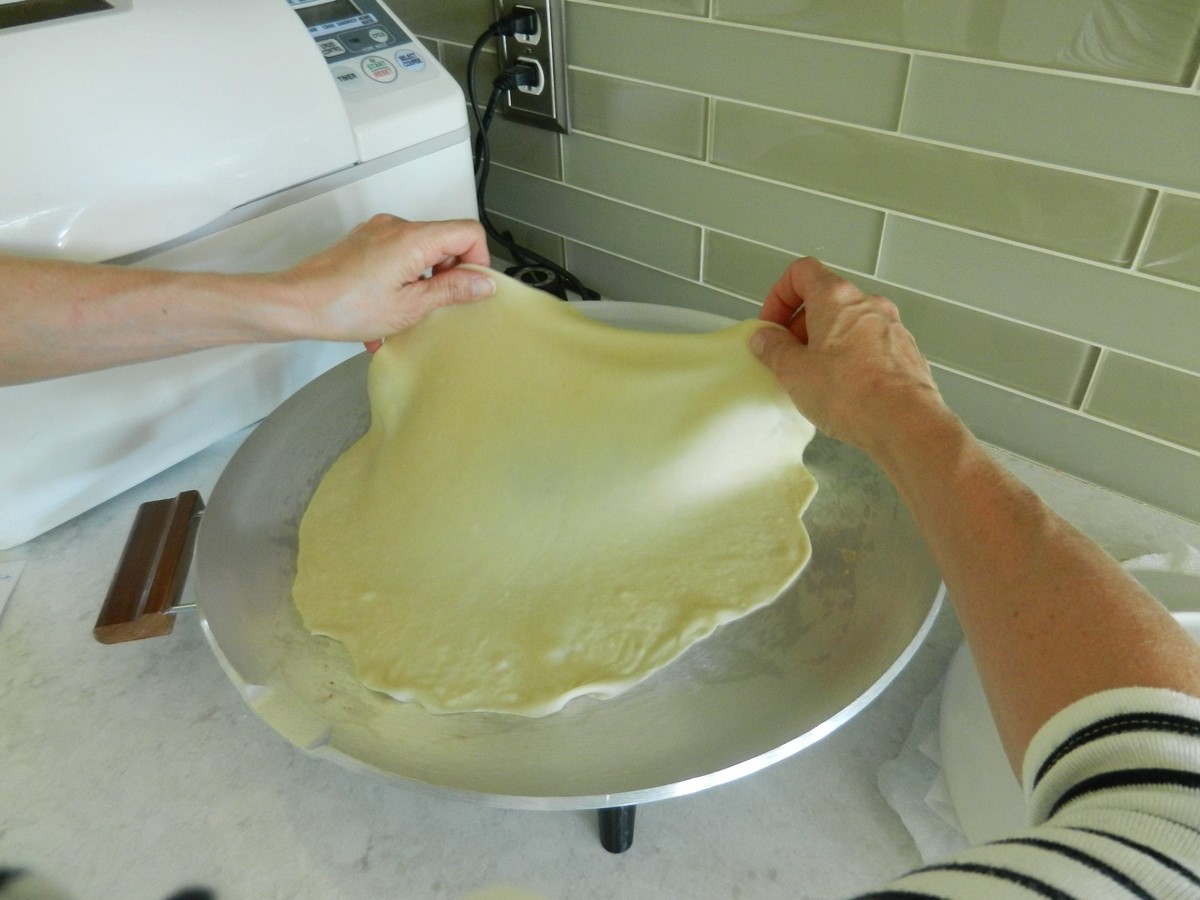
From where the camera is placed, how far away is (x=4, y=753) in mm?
558

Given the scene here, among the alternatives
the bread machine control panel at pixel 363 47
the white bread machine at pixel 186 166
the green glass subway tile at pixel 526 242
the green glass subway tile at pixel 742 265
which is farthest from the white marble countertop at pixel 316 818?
the green glass subway tile at pixel 526 242

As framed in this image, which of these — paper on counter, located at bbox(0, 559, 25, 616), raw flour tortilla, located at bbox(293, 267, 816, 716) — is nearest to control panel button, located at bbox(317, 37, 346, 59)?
raw flour tortilla, located at bbox(293, 267, 816, 716)

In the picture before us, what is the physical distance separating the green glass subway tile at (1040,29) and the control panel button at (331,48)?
15.4 inches

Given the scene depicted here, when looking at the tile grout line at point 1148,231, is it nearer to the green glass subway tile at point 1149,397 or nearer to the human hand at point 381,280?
the green glass subway tile at point 1149,397

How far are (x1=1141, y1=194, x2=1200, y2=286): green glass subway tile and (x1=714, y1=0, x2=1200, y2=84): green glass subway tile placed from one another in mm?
82

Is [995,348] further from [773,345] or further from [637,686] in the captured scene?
[637,686]

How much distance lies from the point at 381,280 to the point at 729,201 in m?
0.38

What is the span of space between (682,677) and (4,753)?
46 centimetres

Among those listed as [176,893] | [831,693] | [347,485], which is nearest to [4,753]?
[176,893]

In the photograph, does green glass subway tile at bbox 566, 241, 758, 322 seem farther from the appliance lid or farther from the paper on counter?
the paper on counter

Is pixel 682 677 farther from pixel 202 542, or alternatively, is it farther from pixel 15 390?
pixel 15 390

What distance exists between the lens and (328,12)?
766 millimetres

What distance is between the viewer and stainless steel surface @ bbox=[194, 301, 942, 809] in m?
0.45

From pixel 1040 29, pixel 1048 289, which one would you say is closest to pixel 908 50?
pixel 1040 29
